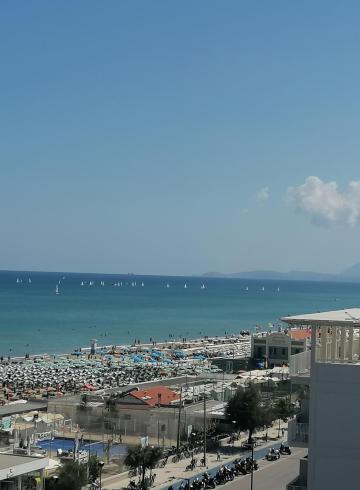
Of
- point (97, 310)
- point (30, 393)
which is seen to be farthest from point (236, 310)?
point (30, 393)

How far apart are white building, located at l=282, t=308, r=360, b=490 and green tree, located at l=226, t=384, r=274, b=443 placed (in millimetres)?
18625

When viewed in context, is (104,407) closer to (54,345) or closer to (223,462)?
(223,462)

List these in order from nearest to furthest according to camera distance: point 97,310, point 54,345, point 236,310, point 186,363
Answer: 1. point 186,363
2. point 54,345
3. point 97,310
4. point 236,310

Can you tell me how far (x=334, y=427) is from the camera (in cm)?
966

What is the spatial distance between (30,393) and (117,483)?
21085mm

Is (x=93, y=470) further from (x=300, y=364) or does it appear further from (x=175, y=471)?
(x=300, y=364)

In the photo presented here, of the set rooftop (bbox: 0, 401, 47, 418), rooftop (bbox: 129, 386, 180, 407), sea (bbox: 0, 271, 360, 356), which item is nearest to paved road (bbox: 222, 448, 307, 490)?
rooftop (bbox: 129, 386, 180, 407)

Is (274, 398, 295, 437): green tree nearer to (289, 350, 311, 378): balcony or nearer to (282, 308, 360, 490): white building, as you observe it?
(289, 350, 311, 378): balcony

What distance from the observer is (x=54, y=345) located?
7506cm

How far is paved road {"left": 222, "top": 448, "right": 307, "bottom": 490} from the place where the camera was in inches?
840

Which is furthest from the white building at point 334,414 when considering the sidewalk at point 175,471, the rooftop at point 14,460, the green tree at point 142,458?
the green tree at point 142,458

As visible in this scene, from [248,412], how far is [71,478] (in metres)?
10.8

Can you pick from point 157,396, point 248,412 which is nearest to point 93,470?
point 248,412

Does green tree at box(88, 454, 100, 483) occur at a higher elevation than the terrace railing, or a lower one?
lower
